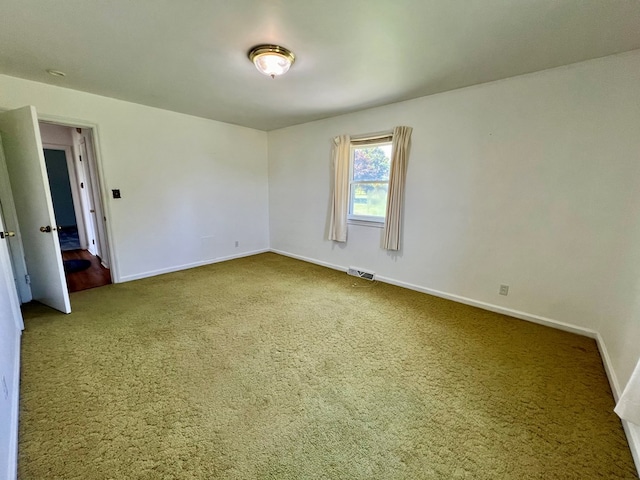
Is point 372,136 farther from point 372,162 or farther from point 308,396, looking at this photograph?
point 308,396

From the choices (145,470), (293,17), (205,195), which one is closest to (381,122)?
(293,17)

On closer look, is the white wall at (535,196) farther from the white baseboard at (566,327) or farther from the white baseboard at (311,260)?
the white baseboard at (311,260)

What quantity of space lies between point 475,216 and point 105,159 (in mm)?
4633

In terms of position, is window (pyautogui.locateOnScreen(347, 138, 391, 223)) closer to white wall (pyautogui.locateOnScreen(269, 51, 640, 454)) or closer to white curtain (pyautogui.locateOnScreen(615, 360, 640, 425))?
white wall (pyautogui.locateOnScreen(269, 51, 640, 454))

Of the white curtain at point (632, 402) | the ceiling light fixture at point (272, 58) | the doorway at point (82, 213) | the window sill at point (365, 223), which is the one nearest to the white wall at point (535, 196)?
the window sill at point (365, 223)

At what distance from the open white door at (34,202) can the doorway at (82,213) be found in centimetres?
74

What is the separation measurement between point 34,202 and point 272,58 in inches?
108

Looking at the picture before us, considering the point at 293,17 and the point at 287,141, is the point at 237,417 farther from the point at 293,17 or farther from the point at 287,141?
the point at 287,141

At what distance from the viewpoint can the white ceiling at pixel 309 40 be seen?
159cm

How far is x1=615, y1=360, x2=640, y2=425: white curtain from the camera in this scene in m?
1.17

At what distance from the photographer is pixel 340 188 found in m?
3.98

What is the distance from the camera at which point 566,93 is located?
90.0 inches

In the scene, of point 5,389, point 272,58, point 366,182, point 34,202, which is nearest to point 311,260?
point 366,182

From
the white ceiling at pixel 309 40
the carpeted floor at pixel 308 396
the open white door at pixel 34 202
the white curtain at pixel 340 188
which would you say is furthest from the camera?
the white curtain at pixel 340 188
